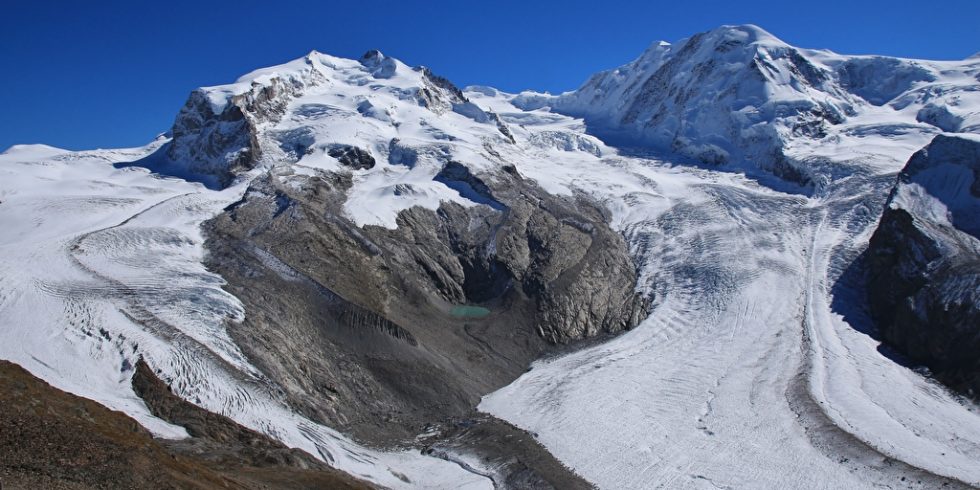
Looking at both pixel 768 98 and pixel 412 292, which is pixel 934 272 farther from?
pixel 768 98

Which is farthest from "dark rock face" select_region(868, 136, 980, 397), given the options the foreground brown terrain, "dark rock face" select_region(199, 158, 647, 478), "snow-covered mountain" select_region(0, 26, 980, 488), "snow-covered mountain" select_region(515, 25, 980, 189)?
the foreground brown terrain

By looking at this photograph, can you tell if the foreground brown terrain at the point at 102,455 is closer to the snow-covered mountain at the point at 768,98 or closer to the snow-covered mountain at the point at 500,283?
the snow-covered mountain at the point at 500,283

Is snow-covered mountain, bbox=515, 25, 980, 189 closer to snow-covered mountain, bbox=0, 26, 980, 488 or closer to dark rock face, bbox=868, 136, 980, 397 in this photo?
snow-covered mountain, bbox=0, 26, 980, 488

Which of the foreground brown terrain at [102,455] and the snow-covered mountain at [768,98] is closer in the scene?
the foreground brown terrain at [102,455]

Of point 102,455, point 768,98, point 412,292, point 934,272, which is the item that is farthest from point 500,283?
point 768,98

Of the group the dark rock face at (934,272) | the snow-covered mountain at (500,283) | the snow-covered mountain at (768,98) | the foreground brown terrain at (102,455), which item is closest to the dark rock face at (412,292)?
the snow-covered mountain at (500,283)

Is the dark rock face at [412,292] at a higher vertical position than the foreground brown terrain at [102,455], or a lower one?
higher

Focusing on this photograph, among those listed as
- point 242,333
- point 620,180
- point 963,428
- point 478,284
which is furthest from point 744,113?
point 242,333

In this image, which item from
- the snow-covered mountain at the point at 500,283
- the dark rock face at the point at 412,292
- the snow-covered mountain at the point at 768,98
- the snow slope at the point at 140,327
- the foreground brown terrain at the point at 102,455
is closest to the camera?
the foreground brown terrain at the point at 102,455
